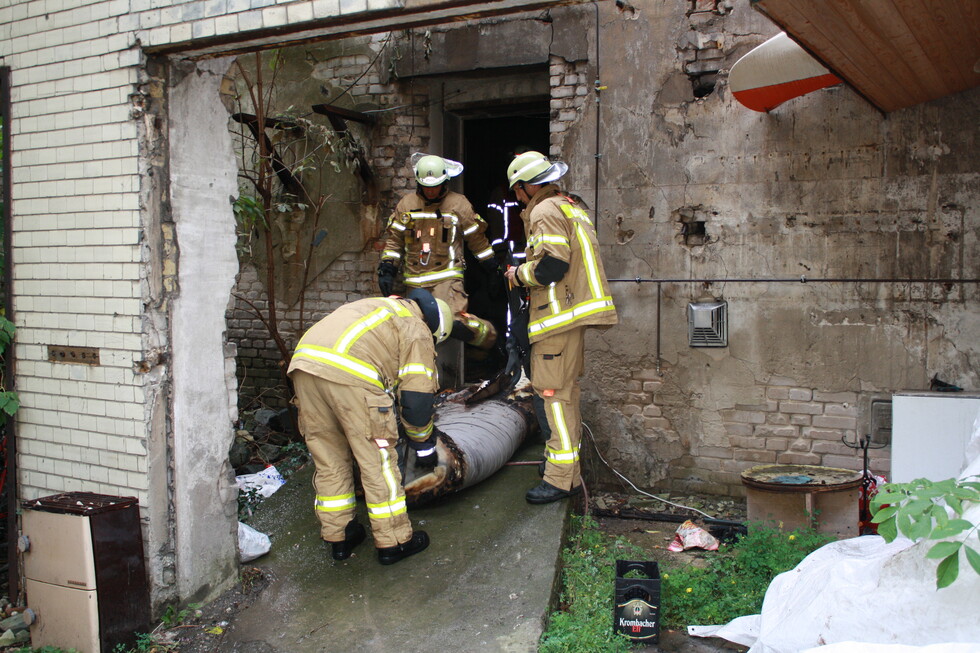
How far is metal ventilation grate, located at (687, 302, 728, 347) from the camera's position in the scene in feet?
18.1

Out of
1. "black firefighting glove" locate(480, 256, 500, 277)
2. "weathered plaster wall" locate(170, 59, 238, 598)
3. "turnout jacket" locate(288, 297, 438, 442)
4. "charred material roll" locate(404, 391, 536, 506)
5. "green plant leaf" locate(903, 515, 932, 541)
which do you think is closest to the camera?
"green plant leaf" locate(903, 515, 932, 541)

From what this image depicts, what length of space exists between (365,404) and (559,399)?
4.46 ft

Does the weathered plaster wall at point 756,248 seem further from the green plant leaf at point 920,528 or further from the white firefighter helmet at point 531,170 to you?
the green plant leaf at point 920,528

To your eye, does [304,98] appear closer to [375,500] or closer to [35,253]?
[35,253]

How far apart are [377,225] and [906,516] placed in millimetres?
5283

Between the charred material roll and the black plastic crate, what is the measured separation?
1.37 metres

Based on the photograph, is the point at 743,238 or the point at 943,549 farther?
the point at 743,238

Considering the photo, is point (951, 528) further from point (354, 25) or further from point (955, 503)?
point (354, 25)

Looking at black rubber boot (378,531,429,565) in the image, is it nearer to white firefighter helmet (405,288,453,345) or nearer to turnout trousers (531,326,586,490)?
turnout trousers (531,326,586,490)

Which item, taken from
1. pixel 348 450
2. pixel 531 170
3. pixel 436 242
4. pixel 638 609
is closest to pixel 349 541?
pixel 348 450

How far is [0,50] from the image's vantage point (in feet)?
13.4

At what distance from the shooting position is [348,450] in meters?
4.27

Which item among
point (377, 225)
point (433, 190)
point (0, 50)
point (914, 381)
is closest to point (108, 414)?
point (0, 50)

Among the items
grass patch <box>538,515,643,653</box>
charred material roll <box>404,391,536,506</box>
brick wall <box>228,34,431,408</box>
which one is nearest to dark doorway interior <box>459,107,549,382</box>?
brick wall <box>228,34,431,408</box>
